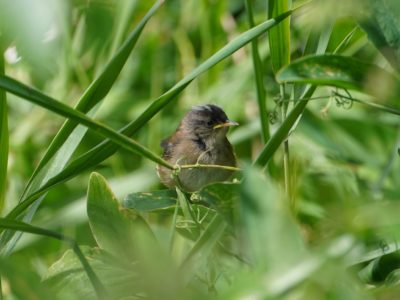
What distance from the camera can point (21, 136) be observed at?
4.53 metres

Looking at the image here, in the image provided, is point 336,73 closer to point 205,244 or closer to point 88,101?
point 205,244

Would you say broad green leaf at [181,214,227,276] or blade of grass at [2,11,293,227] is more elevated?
blade of grass at [2,11,293,227]

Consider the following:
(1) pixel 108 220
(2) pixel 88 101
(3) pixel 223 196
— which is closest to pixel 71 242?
(1) pixel 108 220

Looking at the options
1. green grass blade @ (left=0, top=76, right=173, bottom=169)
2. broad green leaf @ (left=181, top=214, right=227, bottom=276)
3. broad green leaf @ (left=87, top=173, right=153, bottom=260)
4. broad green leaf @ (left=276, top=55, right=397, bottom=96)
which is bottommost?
broad green leaf @ (left=181, top=214, right=227, bottom=276)

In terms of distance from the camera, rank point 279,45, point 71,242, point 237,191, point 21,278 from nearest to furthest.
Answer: point 21,278
point 237,191
point 71,242
point 279,45

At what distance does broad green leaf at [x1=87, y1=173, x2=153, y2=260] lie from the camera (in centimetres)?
145

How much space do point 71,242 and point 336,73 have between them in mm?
442

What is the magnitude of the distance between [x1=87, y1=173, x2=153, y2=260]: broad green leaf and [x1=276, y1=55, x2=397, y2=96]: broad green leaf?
322 millimetres

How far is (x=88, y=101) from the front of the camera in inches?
72.9

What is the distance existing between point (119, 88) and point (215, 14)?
68cm

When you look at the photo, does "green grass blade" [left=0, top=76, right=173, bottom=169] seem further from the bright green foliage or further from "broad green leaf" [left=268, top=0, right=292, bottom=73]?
"broad green leaf" [left=268, top=0, right=292, bottom=73]

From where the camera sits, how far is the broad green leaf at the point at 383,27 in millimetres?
1432

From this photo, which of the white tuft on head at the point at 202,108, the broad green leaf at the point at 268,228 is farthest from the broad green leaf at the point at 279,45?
the white tuft on head at the point at 202,108

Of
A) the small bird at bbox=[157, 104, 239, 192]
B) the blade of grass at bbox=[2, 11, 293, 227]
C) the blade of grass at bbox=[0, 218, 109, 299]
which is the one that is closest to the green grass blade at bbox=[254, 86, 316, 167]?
the blade of grass at bbox=[2, 11, 293, 227]
